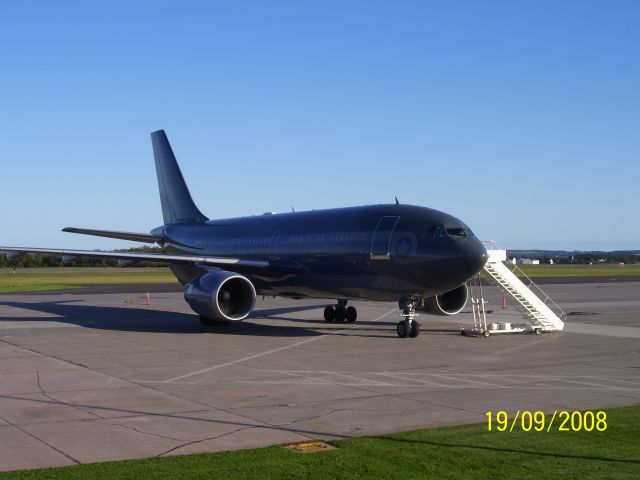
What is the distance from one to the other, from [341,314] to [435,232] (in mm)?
7419

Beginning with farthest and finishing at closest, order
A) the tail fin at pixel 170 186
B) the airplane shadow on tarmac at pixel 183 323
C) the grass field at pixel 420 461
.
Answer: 1. the tail fin at pixel 170 186
2. the airplane shadow on tarmac at pixel 183 323
3. the grass field at pixel 420 461

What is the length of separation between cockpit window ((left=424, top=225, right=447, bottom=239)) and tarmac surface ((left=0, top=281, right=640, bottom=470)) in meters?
2.90

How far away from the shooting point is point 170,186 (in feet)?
120

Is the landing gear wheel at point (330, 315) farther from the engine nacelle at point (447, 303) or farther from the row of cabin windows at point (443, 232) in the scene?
the row of cabin windows at point (443, 232)

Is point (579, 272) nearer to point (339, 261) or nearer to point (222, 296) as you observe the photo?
point (339, 261)

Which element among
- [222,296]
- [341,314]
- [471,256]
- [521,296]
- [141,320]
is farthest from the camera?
[141,320]

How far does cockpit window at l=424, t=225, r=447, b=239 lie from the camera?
881 inches

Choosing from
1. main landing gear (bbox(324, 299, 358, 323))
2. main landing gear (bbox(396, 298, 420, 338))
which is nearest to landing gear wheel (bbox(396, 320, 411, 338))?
main landing gear (bbox(396, 298, 420, 338))

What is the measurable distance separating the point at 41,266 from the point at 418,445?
11567 centimetres

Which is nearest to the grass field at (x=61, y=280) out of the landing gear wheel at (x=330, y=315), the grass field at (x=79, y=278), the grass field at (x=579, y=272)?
the grass field at (x=79, y=278)

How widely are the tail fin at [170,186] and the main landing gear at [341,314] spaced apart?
9255 mm

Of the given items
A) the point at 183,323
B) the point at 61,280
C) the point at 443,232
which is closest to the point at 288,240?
the point at 183,323

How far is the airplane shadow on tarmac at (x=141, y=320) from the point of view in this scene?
1017 inches

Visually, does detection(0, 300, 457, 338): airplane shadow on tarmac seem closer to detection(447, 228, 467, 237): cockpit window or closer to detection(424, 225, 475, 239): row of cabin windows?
detection(424, 225, 475, 239): row of cabin windows
